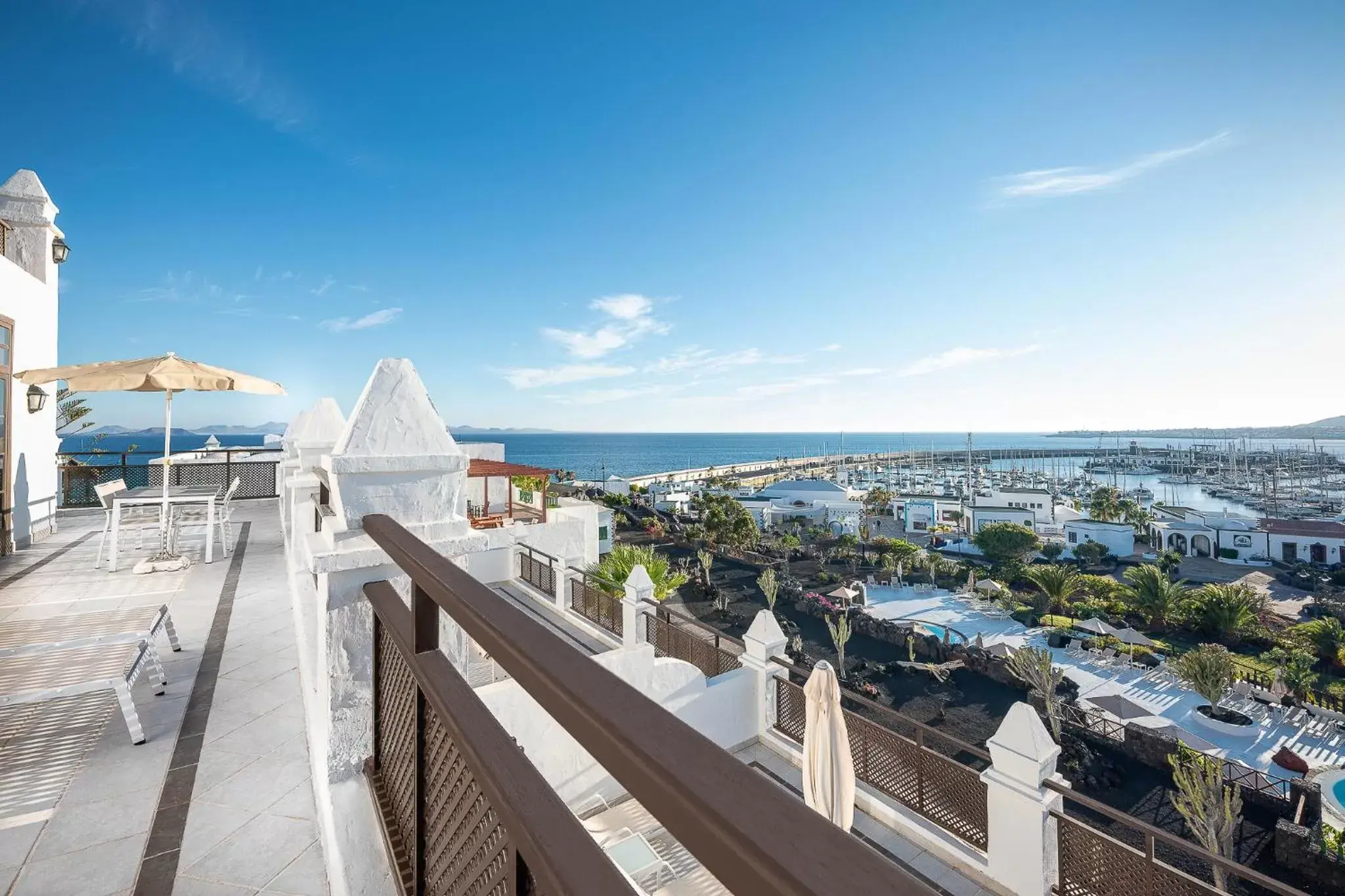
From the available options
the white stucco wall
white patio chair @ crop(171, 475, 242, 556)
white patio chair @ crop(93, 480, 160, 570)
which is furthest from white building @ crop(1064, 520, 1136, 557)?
white patio chair @ crop(93, 480, 160, 570)

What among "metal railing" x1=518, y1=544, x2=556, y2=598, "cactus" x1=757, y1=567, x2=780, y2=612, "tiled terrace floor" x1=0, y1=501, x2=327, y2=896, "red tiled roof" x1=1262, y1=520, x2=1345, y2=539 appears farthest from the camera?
"red tiled roof" x1=1262, y1=520, x2=1345, y2=539

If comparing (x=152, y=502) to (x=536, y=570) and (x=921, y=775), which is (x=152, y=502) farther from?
(x=921, y=775)

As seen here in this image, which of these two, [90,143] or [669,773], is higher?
[90,143]

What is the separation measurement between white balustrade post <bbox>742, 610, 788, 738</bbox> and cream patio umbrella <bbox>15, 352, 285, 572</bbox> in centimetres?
688

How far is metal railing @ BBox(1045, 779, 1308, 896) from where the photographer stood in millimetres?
4121

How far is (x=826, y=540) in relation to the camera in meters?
39.8

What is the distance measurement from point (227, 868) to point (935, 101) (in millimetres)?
31352

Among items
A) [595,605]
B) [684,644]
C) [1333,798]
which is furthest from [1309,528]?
[595,605]

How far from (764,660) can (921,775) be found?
234 cm

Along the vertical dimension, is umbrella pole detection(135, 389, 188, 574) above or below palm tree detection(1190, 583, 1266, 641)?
above

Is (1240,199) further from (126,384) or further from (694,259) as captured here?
(126,384)

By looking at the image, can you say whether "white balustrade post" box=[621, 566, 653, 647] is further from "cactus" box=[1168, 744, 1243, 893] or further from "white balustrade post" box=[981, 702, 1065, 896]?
"cactus" box=[1168, 744, 1243, 893]

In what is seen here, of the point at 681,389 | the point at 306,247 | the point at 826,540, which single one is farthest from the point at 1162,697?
the point at 681,389

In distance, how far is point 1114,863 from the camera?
4773 mm
